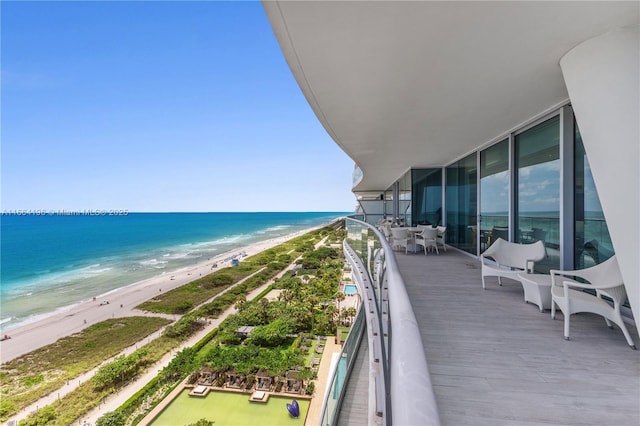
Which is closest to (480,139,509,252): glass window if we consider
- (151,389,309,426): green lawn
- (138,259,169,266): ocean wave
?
(151,389,309,426): green lawn

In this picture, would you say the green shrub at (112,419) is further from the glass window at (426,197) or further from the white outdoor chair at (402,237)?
the glass window at (426,197)

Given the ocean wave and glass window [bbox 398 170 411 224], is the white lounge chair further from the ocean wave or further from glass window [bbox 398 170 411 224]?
the ocean wave

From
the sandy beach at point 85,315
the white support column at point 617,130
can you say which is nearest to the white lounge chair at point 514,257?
the white support column at point 617,130

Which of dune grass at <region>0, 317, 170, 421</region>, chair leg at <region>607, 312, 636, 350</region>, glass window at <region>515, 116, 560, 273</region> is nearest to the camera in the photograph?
chair leg at <region>607, 312, 636, 350</region>

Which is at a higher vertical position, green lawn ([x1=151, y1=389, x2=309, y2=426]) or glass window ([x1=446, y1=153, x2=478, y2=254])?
glass window ([x1=446, y1=153, x2=478, y2=254])

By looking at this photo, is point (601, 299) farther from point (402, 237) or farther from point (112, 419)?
point (112, 419)
